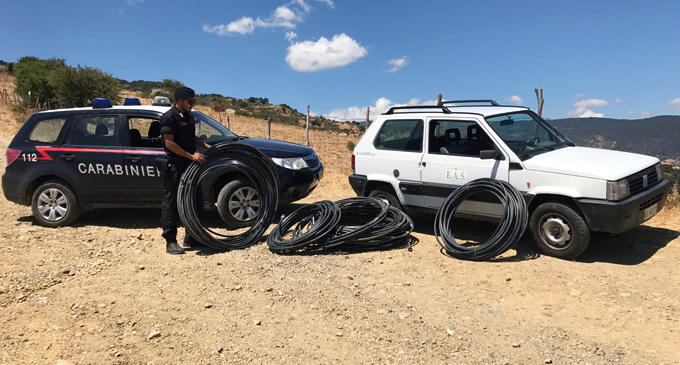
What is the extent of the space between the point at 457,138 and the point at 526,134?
2.92ft

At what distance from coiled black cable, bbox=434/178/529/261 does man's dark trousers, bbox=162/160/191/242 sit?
11.2 ft

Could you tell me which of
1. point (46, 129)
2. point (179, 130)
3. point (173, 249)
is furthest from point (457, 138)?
point (46, 129)

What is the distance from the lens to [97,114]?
6.99 m

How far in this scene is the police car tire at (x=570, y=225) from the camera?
197 inches

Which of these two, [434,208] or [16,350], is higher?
[434,208]

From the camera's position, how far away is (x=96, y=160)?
6.75 m

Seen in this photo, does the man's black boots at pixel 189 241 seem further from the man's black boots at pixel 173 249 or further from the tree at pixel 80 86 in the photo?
the tree at pixel 80 86

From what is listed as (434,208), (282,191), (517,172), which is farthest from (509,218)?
(282,191)

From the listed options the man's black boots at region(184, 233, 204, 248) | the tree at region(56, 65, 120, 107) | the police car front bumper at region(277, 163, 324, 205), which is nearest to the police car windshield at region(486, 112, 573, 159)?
the police car front bumper at region(277, 163, 324, 205)

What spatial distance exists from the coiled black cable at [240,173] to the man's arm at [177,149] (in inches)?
6.7

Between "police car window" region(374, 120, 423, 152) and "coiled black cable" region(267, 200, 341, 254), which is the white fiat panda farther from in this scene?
"coiled black cable" region(267, 200, 341, 254)

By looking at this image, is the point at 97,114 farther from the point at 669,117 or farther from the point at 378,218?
the point at 669,117

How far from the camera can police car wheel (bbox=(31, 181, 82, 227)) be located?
687 centimetres

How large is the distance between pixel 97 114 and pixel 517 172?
6.10m
